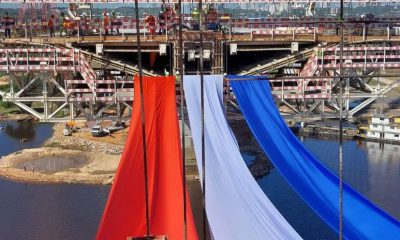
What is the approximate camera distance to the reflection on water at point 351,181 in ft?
54.5

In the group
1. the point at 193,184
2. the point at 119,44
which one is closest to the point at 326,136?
the point at 193,184

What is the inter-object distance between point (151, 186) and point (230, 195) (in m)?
1.49

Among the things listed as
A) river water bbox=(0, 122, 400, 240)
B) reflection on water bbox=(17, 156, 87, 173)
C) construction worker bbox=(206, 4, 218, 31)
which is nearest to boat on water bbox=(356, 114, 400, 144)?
river water bbox=(0, 122, 400, 240)

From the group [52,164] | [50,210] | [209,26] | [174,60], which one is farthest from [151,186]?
[52,164]

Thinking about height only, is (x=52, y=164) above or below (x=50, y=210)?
above

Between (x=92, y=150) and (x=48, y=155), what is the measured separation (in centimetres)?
192

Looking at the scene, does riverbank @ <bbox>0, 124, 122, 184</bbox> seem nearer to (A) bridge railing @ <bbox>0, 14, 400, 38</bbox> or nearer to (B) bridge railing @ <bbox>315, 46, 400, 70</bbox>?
(A) bridge railing @ <bbox>0, 14, 400, 38</bbox>

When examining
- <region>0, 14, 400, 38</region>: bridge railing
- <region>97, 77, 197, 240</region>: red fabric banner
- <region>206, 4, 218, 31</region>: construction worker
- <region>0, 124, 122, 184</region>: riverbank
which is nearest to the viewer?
<region>97, 77, 197, 240</region>: red fabric banner

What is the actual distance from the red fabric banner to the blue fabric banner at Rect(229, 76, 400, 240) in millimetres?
1650

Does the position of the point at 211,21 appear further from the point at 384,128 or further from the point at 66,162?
the point at 384,128

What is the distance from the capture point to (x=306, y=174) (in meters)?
10.4

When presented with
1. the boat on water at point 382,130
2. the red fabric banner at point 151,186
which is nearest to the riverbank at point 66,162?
the red fabric banner at point 151,186

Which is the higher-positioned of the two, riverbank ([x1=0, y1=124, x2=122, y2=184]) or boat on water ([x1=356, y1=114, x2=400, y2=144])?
boat on water ([x1=356, y1=114, x2=400, y2=144])

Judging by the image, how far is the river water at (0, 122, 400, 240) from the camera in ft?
54.9
